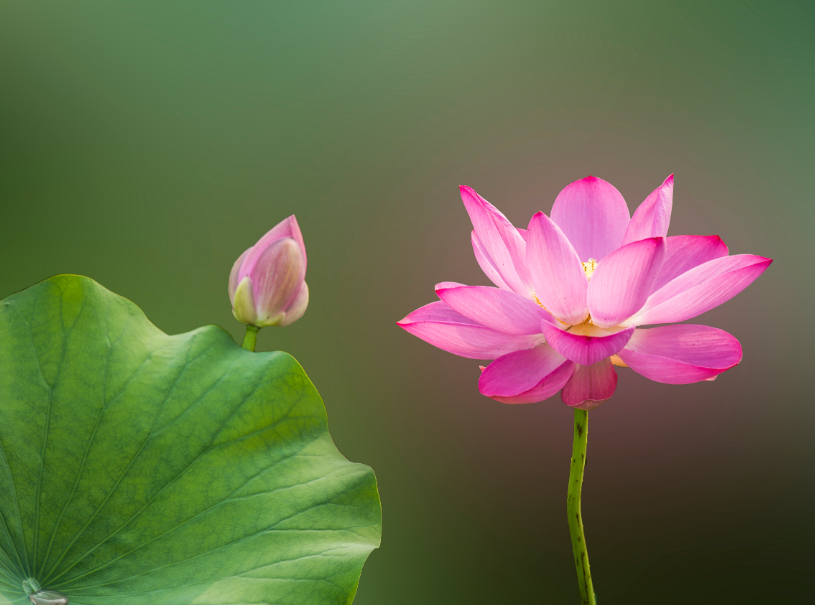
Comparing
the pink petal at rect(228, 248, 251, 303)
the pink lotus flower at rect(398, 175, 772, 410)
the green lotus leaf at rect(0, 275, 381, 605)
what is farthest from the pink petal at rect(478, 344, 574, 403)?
the pink petal at rect(228, 248, 251, 303)

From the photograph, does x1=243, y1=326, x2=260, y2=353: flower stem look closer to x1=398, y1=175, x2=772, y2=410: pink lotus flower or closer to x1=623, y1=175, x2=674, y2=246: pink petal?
x1=398, y1=175, x2=772, y2=410: pink lotus flower

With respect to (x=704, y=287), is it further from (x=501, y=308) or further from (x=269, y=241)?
(x=269, y=241)

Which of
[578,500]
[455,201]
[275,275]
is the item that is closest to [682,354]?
[578,500]

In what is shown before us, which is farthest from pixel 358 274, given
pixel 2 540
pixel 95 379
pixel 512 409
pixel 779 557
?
pixel 779 557

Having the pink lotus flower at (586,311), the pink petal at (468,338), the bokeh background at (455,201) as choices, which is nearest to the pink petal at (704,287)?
the pink lotus flower at (586,311)

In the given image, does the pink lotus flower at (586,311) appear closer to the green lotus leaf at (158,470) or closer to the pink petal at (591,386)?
the pink petal at (591,386)

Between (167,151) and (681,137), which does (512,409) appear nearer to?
(681,137)
